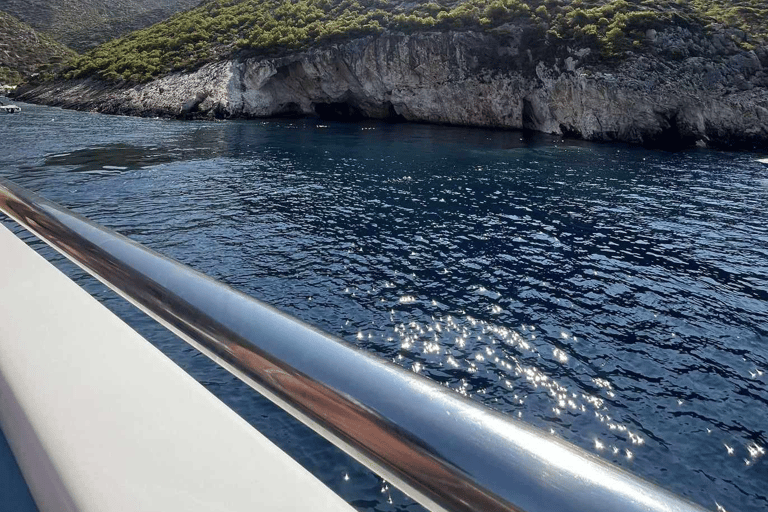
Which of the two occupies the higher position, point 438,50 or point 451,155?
point 438,50

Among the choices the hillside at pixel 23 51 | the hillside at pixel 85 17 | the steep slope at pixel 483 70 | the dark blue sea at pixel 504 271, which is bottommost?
the dark blue sea at pixel 504 271

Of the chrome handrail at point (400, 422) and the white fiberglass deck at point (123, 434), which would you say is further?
the white fiberglass deck at point (123, 434)

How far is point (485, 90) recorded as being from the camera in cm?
4534

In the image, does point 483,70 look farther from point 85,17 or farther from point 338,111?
point 85,17

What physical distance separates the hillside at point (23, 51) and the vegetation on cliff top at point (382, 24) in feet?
62.1

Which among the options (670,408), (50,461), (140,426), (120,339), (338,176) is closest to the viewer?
(50,461)

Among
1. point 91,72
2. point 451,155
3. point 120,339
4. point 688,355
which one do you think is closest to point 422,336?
point 688,355

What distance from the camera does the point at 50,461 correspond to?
46.6 inches

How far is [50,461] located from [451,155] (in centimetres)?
3224

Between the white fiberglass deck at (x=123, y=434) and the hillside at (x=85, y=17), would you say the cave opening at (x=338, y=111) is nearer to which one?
the white fiberglass deck at (x=123, y=434)

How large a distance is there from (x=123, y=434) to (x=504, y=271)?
14.2 metres

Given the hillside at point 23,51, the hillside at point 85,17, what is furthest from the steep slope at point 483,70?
the hillside at point 85,17

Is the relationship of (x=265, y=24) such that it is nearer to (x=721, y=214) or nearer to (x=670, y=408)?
(x=721, y=214)

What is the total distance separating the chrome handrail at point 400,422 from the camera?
0.80 metres
